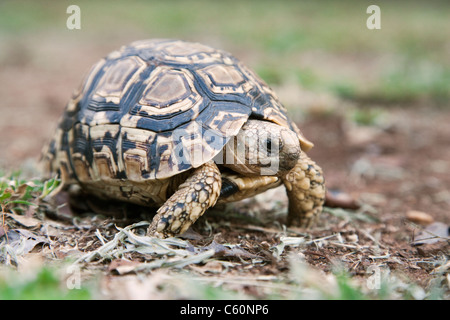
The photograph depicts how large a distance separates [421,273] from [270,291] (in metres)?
0.99

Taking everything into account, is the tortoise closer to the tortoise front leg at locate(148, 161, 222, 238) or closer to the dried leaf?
the tortoise front leg at locate(148, 161, 222, 238)

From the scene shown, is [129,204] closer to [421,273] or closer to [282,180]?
[282,180]

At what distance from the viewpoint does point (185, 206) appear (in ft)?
8.95

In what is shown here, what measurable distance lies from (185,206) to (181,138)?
0.42m

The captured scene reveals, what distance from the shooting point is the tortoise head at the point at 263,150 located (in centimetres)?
286

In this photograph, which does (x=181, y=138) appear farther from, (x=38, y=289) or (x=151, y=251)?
(x=38, y=289)

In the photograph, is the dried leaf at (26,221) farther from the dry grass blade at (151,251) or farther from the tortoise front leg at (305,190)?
the tortoise front leg at (305,190)

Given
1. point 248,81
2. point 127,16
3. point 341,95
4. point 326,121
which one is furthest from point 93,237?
point 127,16

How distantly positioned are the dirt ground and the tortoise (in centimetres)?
28

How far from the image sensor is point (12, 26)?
14.2 meters

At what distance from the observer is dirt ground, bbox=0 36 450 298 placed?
2.71 metres

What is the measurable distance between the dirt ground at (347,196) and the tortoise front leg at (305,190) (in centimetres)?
12

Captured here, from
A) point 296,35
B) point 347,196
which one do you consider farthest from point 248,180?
point 296,35

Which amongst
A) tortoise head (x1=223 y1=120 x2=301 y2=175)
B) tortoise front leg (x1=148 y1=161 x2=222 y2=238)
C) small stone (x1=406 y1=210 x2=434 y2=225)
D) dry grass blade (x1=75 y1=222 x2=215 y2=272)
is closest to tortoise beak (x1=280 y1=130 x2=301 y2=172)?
tortoise head (x1=223 y1=120 x2=301 y2=175)
